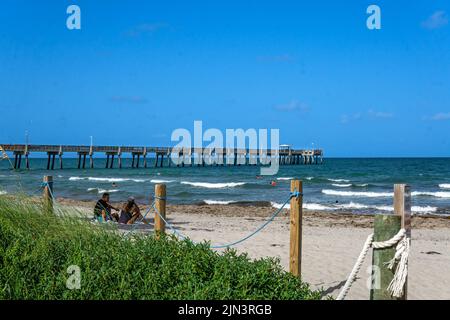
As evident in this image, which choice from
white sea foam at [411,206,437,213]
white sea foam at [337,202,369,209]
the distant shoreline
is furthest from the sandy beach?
white sea foam at [337,202,369,209]

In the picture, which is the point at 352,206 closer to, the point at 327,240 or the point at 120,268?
the point at 327,240

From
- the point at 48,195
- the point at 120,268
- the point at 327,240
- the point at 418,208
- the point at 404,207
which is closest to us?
the point at 404,207

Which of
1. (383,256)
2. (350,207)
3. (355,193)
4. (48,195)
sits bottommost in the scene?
(350,207)

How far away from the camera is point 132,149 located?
203ft

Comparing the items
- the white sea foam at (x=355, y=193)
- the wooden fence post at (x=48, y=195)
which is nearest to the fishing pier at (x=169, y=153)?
the white sea foam at (x=355, y=193)

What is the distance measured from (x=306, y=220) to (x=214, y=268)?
13.2m

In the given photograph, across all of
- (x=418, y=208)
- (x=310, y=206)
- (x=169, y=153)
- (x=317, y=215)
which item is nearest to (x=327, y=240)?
(x=317, y=215)

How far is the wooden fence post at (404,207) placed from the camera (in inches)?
154

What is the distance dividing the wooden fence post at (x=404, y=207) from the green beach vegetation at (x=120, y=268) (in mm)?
1192

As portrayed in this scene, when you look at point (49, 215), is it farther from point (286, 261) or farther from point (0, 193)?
point (286, 261)

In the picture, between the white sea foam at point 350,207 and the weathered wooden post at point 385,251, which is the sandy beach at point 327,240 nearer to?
the white sea foam at point 350,207

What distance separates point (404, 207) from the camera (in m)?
3.97

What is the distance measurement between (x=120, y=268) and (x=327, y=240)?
831 cm
